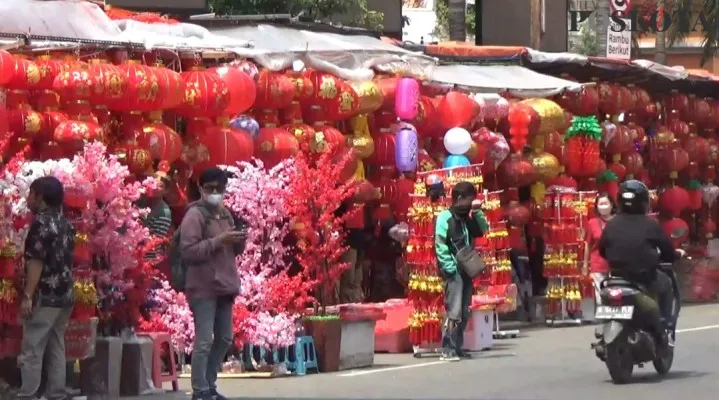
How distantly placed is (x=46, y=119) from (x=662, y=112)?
14956 millimetres

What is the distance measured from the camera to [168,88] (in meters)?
15.3

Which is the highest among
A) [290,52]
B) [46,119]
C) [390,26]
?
[390,26]

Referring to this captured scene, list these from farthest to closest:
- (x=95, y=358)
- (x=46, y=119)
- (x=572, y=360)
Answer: (x=572, y=360) → (x=46, y=119) → (x=95, y=358)

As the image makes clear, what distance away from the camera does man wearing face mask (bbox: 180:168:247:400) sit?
39.1 ft

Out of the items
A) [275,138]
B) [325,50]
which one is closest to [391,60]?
[325,50]

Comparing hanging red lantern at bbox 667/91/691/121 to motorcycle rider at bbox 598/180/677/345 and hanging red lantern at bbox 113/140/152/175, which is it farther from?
hanging red lantern at bbox 113/140/152/175

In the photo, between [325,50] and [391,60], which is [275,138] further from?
[391,60]

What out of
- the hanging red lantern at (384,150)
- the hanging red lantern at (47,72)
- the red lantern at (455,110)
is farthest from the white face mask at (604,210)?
the hanging red lantern at (47,72)


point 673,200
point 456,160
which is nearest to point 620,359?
point 456,160

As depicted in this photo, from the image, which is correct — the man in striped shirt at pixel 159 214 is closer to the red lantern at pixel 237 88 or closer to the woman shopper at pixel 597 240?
the red lantern at pixel 237 88

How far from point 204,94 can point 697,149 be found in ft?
44.4

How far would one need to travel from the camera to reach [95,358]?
1288 centimetres

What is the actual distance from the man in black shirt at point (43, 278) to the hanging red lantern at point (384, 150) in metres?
7.60

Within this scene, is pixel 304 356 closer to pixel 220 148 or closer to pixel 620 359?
pixel 220 148
